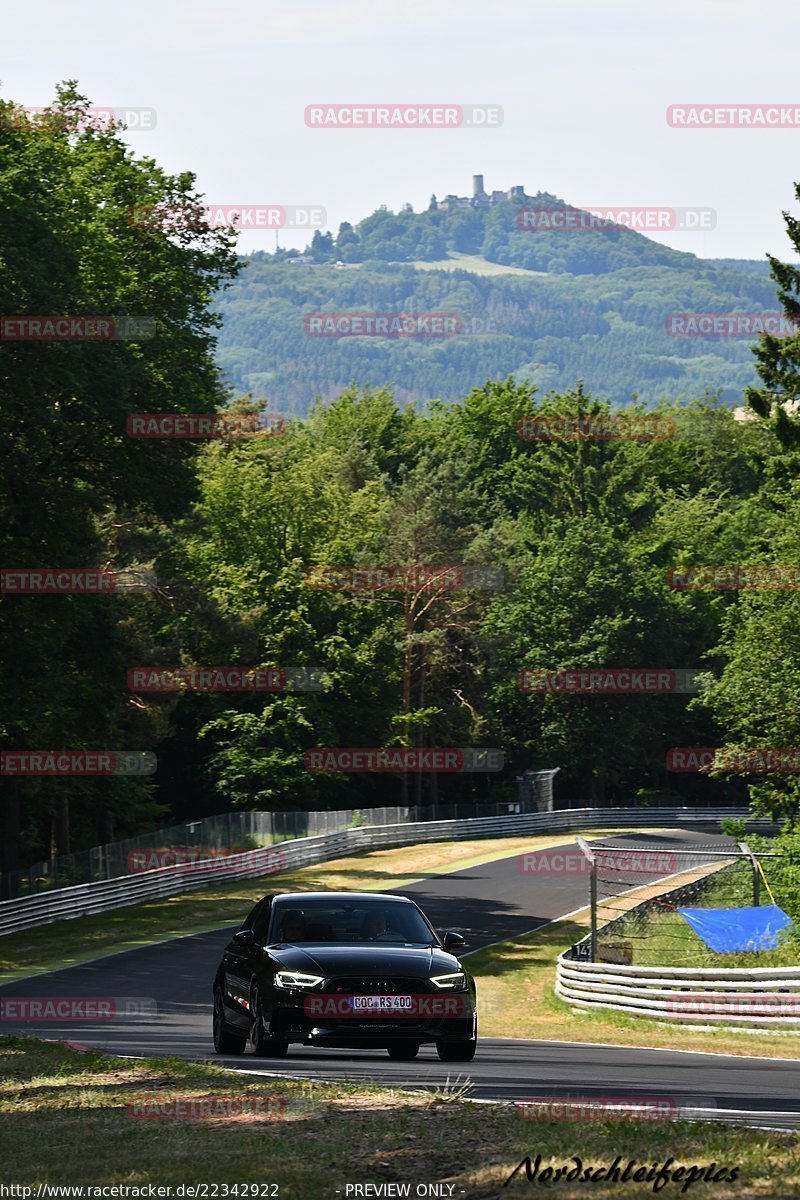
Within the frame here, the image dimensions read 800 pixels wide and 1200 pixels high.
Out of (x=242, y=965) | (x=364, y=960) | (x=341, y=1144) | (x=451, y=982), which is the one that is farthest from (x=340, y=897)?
(x=341, y=1144)

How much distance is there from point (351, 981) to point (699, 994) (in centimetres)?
1337

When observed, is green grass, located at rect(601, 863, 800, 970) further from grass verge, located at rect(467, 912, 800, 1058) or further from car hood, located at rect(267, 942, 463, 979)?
car hood, located at rect(267, 942, 463, 979)

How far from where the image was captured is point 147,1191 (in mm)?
8016

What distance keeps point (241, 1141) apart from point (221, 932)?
1300 inches

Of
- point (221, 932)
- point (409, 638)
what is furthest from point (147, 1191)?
point (409, 638)

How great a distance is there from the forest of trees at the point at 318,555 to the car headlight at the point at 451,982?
25372 mm

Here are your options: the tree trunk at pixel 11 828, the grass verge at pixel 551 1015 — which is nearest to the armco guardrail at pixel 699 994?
the grass verge at pixel 551 1015

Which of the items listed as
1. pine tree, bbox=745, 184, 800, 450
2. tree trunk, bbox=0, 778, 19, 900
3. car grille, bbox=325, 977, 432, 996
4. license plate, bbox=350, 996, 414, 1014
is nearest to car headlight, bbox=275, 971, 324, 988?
car grille, bbox=325, 977, 432, 996

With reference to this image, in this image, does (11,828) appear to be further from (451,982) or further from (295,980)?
(451,982)

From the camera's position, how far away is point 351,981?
1384 cm

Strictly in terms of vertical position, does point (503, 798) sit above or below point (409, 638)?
below

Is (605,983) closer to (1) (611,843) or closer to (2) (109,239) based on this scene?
(2) (109,239)

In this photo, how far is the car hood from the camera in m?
13.9

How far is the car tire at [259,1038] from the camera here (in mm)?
14406
